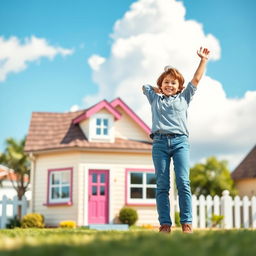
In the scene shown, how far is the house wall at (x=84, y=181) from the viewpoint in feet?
63.5

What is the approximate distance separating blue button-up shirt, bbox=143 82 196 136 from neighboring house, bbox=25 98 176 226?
13.3 m

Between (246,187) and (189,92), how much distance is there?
22454mm

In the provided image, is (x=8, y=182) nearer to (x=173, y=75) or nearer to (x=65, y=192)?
(x=65, y=192)

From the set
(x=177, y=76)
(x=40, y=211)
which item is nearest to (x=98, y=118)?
(x=40, y=211)

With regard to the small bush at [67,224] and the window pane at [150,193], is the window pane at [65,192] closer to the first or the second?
the small bush at [67,224]

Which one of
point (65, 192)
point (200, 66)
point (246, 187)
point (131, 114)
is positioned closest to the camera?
point (200, 66)

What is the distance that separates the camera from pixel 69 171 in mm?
19875

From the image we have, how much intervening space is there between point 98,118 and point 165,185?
14687mm

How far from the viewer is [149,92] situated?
6441mm

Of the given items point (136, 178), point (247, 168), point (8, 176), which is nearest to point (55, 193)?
point (136, 178)

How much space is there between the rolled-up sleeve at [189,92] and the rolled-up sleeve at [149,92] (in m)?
0.39

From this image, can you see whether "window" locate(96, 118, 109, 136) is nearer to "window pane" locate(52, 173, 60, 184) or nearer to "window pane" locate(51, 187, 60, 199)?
"window pane" locate(52, 173, 60, 184)

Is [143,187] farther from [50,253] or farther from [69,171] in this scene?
[50,253]

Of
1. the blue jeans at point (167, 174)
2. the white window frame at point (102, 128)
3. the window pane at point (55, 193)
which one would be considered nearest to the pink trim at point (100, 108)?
the white window frame at point (102, 128)
